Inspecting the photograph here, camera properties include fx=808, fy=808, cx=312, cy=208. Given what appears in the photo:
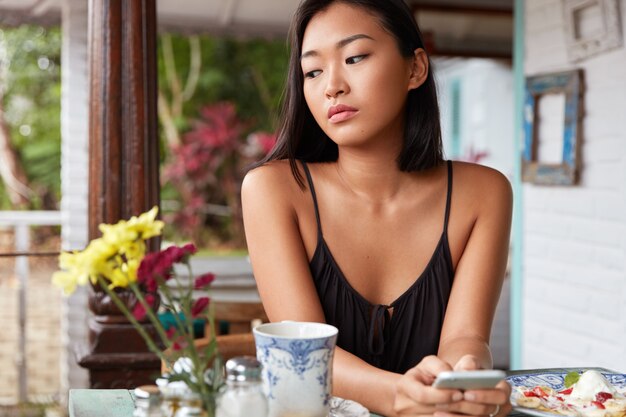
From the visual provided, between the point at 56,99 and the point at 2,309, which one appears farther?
the point at 56,99

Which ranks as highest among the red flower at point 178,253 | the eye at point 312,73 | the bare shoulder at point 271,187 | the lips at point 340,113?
the eye at point 312,73

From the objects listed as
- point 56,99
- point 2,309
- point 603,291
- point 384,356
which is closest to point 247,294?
point 603,291

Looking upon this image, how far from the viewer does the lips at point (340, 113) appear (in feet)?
4.90

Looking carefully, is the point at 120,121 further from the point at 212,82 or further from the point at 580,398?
the point at 212,82

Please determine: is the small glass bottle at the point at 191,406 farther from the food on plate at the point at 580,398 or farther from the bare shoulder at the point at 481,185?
the bare shoulder at the point at 481,185

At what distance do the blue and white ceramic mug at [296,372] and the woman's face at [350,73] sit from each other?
0.58 meters

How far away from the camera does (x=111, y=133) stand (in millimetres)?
2342

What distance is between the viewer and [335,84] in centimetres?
147

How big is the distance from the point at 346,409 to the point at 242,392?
0.32 metres

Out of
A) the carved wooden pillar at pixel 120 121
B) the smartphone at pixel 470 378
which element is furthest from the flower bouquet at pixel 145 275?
the carved wooden pillar at pixel 120 121

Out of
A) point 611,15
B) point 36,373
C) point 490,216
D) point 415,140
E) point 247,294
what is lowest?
point 36,373

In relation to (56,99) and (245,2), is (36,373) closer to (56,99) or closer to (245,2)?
(245,2)

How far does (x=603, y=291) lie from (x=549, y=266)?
1.53ft

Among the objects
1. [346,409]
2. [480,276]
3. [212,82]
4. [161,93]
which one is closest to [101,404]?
[346,409]
